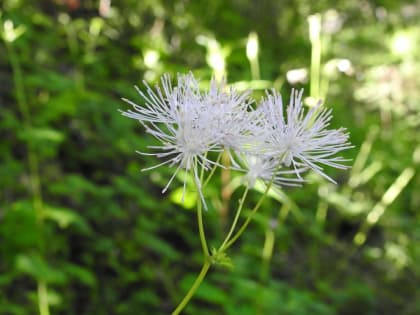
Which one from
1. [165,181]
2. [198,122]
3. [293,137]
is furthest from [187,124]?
[165,181]

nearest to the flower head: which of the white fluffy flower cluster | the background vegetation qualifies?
the white fluffy flower cluster

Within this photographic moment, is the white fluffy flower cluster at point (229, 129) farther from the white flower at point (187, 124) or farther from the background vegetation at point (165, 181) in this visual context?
the background vegetation at point (165, 181)

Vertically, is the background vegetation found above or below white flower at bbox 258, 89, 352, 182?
above

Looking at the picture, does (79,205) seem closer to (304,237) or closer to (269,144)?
(304,237)

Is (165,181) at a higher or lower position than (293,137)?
higher

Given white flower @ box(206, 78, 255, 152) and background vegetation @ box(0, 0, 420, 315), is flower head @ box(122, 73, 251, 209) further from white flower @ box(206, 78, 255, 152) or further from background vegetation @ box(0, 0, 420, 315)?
background vegetation @ box(0, 0, 420, 315)

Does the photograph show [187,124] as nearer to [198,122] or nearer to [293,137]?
[198,122]

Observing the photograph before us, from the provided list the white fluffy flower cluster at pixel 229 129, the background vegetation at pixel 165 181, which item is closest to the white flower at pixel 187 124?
the white fluffy flower cluster at pixel 229 129

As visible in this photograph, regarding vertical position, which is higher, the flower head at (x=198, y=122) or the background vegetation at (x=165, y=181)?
the background vegetation at (x=165, y=181)
